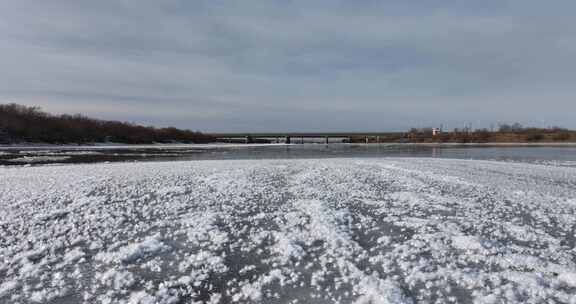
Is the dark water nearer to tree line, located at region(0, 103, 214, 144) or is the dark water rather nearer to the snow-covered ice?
the snow-covered ice

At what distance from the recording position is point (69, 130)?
56.3 metres

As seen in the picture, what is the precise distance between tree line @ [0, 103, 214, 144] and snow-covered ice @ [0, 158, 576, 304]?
2036 inches

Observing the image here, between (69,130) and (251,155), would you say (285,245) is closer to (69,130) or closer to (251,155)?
(251,155)

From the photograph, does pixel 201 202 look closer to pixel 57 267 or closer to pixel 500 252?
pixel 57 267

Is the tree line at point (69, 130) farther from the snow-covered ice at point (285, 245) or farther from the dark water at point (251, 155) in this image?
the snow-covered ice at point (285, 245)

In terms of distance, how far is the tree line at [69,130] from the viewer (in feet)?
166

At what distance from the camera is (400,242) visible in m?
5.31

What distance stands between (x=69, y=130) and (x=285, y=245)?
6339cm

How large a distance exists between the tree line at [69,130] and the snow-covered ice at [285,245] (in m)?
51.7

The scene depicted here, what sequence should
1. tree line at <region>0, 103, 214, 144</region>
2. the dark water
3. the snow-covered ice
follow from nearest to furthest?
1. the snow-covered ice
2. the dark water
3. tree line at <region>0, 103, 214, 144</region>

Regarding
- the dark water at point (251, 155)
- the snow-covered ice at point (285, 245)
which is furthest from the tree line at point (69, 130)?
the snow-covered ice at point (285, 245)

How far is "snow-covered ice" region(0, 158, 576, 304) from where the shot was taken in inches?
149

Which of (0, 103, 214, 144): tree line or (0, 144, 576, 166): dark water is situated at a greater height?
Answer: (0, 103, 214, 144): tree line

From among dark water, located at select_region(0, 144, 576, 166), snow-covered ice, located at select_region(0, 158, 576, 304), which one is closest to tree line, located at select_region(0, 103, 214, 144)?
dark water, located at select_region(0, 144, 576, 166)
